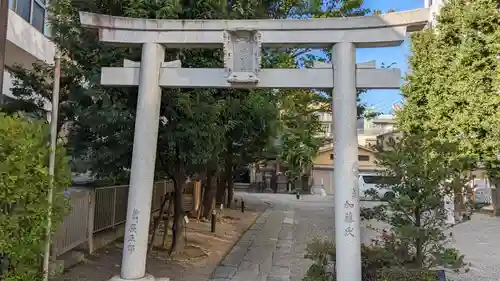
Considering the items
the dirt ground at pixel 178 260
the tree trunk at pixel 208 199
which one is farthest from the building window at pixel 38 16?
the dirt ground at pixel 178 260

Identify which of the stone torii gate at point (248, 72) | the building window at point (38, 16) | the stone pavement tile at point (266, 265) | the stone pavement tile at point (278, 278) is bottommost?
the stone pavement tile at point (266, 265)

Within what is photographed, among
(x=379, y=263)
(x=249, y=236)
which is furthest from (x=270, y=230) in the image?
(x=379, y=263)

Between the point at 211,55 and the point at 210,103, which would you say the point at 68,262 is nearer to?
the point at 210,103

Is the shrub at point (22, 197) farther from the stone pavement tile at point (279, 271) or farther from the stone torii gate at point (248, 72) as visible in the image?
the stone pavement tile at point (279, 271)

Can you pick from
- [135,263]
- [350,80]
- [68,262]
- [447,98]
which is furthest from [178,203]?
[447,98]

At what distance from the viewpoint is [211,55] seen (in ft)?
26.5

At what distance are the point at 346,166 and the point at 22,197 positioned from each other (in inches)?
167

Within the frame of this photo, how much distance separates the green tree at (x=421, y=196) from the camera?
19.8ft

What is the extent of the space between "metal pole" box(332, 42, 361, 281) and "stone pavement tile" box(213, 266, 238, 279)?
2.76 m

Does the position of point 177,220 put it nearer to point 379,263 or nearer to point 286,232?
point 379,263

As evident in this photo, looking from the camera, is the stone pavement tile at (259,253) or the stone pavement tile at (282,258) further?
the stone pavement tile at (259,253)

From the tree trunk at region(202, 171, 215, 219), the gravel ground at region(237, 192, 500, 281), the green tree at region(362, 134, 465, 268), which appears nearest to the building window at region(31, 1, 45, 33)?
the tree trunk at region(202, 171, 215, 219)

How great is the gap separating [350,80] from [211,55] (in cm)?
293

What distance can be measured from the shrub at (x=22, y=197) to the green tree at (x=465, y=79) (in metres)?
13.1
